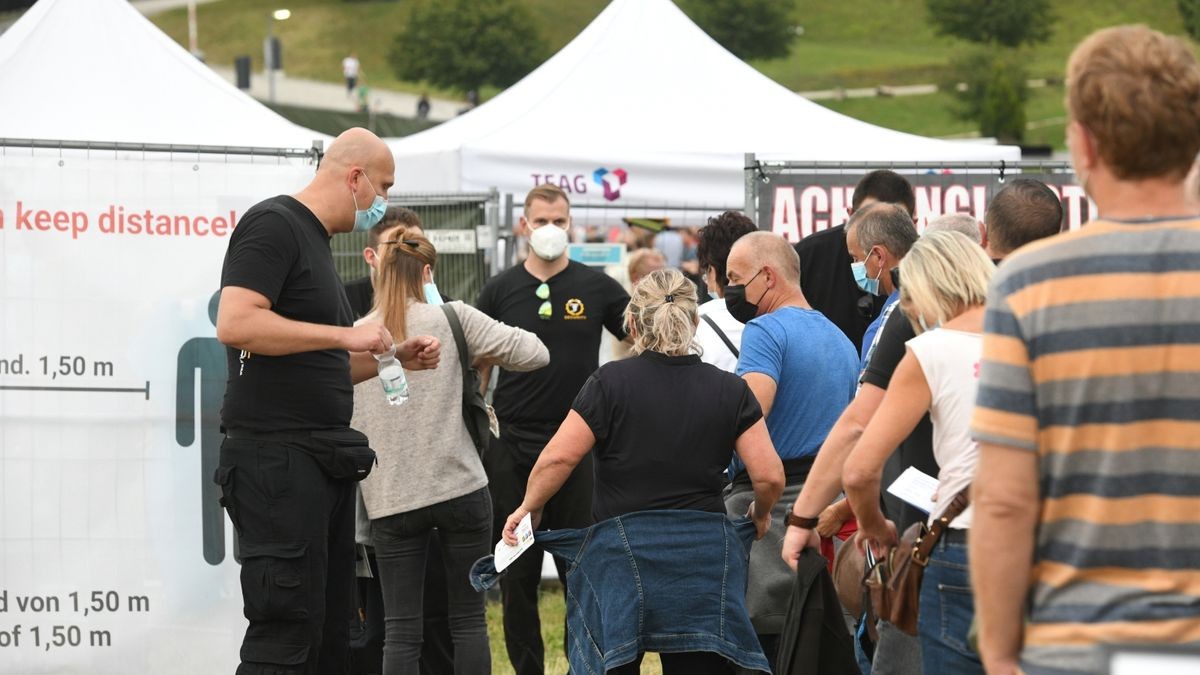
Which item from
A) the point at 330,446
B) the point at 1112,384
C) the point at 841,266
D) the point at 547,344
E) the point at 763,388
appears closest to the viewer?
the point at 1112,384

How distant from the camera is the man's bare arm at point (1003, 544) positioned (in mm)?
2205

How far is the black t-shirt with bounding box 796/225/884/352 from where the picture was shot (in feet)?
21.5

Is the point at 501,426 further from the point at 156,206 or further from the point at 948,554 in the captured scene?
the point at 948,554

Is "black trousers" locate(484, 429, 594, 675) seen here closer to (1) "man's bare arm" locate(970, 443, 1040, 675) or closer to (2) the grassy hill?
(1) "man's bare arm" locate(970, 443, 1040, 675)

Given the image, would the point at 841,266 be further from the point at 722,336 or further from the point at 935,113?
the point at 935,113

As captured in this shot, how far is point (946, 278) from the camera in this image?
3.67 m

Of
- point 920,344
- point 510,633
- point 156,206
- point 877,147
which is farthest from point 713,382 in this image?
point 877,147

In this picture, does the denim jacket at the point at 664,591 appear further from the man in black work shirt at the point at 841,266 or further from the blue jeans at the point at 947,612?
the man in black work shirt at the point at 841,266

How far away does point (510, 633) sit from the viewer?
652cm

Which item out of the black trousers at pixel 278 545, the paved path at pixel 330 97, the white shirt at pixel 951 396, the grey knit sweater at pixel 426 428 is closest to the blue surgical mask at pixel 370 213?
the grey knit sweater at pixel 426 428

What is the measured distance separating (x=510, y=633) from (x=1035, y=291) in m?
4.70

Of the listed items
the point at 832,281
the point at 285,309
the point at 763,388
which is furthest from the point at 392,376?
the point at 832,281

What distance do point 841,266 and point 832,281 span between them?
0.27ft

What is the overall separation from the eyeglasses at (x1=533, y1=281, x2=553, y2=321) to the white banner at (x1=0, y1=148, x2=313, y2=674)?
1.40 meters
